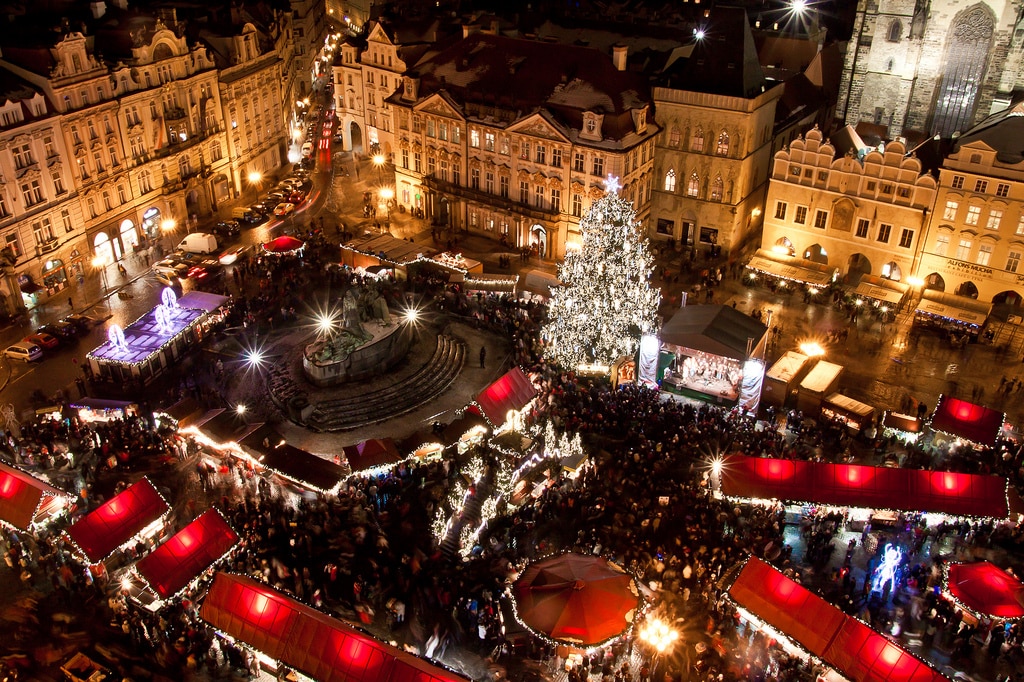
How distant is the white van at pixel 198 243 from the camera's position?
5741 centimetres

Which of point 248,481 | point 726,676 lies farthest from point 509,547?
point 248,481

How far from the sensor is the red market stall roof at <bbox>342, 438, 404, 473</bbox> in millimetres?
34938

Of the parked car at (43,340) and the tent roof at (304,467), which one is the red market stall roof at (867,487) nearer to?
the tent roof at (304,467)

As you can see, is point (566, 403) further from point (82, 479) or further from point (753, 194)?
point (753, 194)

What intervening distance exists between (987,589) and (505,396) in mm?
20266

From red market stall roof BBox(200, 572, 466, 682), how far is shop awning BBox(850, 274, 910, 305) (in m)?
37.8

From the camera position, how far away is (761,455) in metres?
36.7

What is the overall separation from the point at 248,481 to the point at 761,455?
22.7 metres

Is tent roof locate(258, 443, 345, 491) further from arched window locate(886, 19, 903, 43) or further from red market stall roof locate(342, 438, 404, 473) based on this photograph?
arched window locate(886, 19, 903, 43)

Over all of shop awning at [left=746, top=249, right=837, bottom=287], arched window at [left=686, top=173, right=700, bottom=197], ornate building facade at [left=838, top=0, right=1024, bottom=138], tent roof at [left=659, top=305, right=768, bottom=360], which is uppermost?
ornate building facade at [left=838, top=0, right=1024, bottom=138]

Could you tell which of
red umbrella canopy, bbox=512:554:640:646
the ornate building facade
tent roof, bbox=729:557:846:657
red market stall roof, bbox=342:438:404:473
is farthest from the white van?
the ornate building facade

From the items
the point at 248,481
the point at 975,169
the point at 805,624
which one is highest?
the point at 975,169

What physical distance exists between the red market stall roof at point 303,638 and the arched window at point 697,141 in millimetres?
42075

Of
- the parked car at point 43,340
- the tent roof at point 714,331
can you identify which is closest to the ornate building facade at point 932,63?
the tent roof at point 714,331
